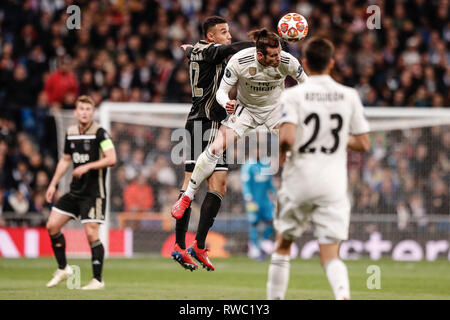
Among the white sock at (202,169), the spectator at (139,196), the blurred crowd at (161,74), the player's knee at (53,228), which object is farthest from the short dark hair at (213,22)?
the spectator at (139,196)

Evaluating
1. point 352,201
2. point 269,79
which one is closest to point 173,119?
point 352,201

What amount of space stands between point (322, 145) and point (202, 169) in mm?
2945

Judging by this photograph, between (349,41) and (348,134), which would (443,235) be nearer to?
(349,41)

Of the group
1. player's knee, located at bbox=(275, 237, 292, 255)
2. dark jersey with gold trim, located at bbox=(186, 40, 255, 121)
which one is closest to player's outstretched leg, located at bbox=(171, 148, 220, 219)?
dark jersey with gold trim, located at bbox=(186, 40, 255, 121)

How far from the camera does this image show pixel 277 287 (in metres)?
7.24

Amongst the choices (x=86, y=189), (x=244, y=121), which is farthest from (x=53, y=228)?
(x=244, y=121)

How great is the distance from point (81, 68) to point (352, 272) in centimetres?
831

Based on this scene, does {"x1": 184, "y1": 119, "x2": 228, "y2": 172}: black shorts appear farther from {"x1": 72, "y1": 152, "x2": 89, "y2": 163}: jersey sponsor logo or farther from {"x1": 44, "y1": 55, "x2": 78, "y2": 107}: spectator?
{"x1": 44, "y1": 55, "x2": 78, "y2": 107}: spectator

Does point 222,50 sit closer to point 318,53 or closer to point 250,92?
point 250,92

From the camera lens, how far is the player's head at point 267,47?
893 cm

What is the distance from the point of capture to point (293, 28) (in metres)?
9.13

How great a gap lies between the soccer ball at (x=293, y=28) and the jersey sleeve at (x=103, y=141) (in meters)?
3.30

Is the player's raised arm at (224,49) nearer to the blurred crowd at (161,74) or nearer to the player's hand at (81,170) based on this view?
the player's hand at (81,170)

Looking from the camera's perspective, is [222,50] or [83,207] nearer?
[222,50]
